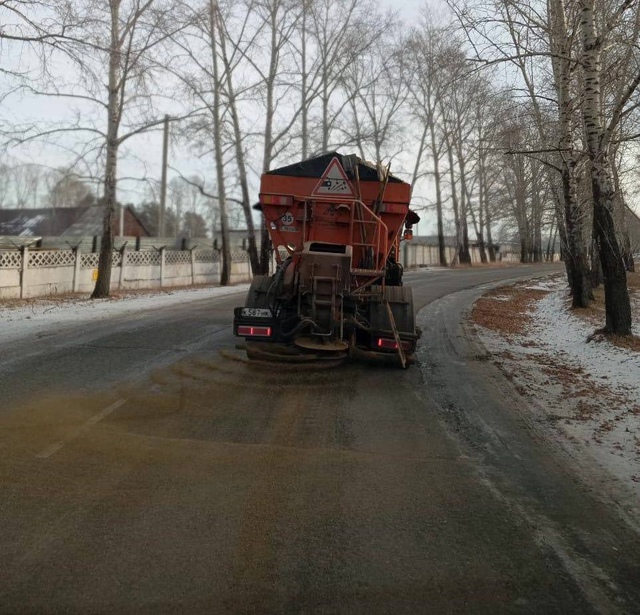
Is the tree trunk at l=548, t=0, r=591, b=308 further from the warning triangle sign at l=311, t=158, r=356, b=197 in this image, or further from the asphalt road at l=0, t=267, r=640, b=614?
the asphalt road at l=0, t=267, r=640, b=614

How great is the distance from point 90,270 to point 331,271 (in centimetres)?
1578

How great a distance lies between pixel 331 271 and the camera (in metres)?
8.45

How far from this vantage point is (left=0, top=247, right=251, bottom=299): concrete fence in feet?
60.0

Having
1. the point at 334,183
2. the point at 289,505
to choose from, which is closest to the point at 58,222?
the point at 334,183

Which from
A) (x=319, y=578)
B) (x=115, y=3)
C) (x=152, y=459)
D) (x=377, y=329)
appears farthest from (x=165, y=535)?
(x=115, y=3)

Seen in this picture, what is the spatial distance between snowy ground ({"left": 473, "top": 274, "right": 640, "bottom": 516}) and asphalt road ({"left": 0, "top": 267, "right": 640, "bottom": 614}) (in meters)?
0.33

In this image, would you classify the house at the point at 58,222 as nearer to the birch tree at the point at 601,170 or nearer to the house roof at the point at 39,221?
the house roof at the point at 39,221

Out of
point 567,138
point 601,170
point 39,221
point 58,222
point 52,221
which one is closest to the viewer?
point 601,170

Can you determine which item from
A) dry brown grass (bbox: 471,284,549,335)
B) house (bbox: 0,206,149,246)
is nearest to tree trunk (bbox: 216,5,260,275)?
dry brown grass (bbox: 471,284,549,335)

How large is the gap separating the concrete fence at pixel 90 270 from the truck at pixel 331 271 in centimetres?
1176

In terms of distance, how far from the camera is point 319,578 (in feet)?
10.6

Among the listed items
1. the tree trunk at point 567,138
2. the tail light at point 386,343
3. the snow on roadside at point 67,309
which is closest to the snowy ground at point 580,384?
the tail light at point 386,343

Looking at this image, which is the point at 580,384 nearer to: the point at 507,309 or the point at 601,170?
the point at 601,170

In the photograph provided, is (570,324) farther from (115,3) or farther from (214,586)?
(115,3)
